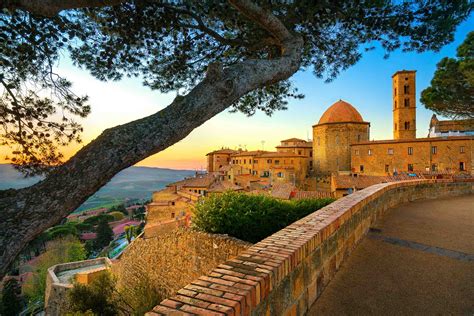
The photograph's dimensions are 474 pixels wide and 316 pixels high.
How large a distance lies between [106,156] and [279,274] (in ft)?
6.11

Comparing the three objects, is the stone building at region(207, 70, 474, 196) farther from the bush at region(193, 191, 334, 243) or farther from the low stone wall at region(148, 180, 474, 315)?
the low stone wall at region(148, 180, 474, 315)

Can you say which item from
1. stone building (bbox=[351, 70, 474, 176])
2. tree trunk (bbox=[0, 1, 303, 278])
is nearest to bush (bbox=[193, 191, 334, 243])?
tree trunk (bbox=[0, 1, 303, 278])

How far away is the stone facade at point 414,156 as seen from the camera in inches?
1366

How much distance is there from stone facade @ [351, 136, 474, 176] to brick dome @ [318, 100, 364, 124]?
6.68 metres

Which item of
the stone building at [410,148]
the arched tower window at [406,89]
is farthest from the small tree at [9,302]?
the arched tower window at [406,89]

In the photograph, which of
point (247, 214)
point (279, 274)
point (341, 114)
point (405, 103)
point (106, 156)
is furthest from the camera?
point (341, 114)

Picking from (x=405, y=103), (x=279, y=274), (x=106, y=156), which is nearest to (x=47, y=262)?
(x=106, y=156)

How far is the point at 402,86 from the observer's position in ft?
153

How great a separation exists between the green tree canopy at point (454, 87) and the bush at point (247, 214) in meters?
12.5

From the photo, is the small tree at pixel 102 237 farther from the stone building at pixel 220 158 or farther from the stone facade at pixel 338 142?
the stone facade at pixel 338 142

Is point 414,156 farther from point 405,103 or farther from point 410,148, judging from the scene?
point 405,103

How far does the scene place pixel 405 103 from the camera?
46094 millimetres

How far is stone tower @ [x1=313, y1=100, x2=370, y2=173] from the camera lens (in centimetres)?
4628

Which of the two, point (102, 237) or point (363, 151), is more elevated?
point (363, 151)
